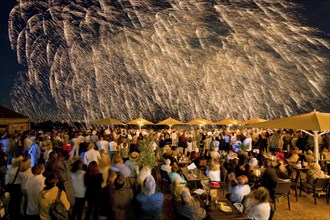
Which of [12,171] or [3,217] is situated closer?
[3,217]

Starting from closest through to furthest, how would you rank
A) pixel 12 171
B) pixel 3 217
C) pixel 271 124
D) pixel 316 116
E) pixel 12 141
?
pixel 3 217 → pixel 12 171 → pixel 316 116 → pixel 271 124 → pixel 12 141

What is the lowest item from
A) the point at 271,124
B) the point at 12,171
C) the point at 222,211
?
the point at 222,211

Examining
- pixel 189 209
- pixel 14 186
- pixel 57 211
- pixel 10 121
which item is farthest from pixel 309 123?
pixel 10 121

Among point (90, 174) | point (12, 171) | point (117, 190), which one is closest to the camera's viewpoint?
point (117, 190)

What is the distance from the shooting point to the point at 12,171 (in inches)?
263

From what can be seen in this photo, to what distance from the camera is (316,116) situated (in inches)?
327

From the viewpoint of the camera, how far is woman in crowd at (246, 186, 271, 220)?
518cm

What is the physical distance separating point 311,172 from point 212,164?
10.0 feet

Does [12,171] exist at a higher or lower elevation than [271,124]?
lower

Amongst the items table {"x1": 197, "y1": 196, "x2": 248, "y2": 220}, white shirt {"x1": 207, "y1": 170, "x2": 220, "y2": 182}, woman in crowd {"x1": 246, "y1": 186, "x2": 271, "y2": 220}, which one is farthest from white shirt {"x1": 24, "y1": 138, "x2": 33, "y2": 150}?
woman in crowd {"x1": 246, "y1": 186, "x2": 271, "y2": 220}

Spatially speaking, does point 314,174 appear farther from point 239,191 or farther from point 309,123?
point 239,191

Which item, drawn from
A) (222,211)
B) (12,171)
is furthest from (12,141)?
(222,211)

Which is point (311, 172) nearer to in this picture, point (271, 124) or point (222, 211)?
point (271, 124)

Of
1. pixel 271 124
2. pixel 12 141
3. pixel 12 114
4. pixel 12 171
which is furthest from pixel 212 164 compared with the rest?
pixel 12 114
